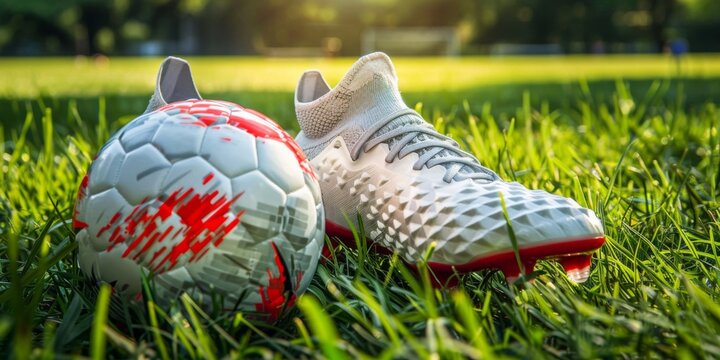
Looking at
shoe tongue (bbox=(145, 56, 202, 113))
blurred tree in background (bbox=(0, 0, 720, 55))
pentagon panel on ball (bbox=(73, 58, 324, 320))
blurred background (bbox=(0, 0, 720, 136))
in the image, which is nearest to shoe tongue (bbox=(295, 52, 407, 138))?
shoe tongue (bbox=(145, 56, 202, 113))

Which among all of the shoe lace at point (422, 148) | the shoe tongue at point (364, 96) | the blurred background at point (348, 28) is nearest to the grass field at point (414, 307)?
the shoe lace at point (422, 148)

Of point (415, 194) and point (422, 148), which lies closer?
point (415, 194)

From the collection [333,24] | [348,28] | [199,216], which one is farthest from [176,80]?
[333,24]

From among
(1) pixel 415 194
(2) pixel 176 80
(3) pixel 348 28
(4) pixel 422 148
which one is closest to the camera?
(1) pixel 415 194

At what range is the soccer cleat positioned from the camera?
1523 mm

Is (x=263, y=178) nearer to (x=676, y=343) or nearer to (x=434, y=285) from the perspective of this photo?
(x=434, y=285)

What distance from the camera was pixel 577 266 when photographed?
1546 millimetres

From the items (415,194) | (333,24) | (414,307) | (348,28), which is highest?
(415,194)

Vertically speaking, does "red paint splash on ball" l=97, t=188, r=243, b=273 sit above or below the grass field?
above

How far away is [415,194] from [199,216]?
21.6 inches

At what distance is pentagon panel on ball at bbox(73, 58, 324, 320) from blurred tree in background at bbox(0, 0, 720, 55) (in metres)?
44.1

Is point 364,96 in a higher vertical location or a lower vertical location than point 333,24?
higher

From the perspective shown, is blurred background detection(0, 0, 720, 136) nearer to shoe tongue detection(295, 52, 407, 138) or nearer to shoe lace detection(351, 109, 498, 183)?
shoe tongue detection(295, 52, 407, 138)

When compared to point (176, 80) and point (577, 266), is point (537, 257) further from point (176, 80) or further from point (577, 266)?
point (176, 80)
